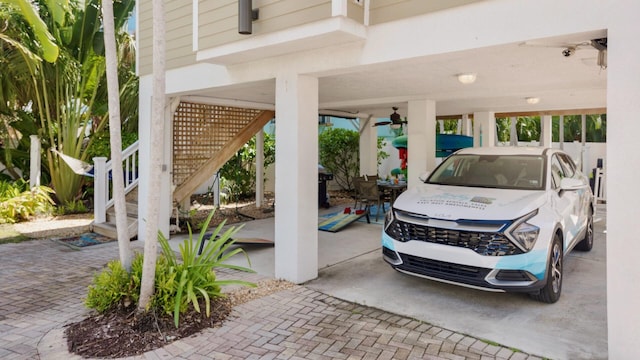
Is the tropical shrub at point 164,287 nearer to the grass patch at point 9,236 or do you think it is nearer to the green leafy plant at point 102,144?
the grass patch at point 9,236

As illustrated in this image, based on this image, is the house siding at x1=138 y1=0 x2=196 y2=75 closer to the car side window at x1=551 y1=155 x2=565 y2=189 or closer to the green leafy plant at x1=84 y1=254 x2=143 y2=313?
the green leafy plant at x1=84 y1=254 x2=143 y2=313

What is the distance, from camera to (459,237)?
4508 mm

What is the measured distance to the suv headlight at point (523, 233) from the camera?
4.26 meters

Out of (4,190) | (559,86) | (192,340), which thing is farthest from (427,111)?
(4,190)

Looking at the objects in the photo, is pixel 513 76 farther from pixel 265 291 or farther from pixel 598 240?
pixel 265 291

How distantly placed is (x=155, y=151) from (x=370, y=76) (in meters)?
3.30

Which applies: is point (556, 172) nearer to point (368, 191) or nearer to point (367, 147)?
point (368, 191)

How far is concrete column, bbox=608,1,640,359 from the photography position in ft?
10.3

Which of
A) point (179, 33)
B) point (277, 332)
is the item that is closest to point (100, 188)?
point (179, 33)

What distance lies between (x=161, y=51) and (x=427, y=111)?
5557mm

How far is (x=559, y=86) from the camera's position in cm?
Result: 712

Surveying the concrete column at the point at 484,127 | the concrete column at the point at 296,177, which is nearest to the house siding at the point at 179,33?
the concrete column at the point at 296,177

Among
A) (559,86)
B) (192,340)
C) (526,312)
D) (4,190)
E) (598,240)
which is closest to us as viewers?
(192,340)

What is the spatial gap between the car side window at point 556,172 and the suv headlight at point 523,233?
47.1 inches
